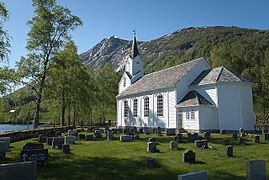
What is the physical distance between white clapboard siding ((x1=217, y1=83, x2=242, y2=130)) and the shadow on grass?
55.6 feet

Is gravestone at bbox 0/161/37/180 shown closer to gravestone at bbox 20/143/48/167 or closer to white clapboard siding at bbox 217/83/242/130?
gravestone at bbox 20/143/48/167

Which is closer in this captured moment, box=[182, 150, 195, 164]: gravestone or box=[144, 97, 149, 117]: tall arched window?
box=[182, 150, 195, 164]: gravestone

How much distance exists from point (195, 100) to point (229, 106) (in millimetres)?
3580

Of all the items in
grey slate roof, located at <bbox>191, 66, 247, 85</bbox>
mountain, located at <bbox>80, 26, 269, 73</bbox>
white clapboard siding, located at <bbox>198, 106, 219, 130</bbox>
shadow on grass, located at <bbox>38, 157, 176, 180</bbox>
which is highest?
mountain, located at <bbox>80, 26, 269, 73</bbox>

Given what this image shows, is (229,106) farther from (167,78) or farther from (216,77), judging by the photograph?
(167,78)

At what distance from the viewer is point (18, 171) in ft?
20.9

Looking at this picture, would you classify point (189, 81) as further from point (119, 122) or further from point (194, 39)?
point (194, 39)

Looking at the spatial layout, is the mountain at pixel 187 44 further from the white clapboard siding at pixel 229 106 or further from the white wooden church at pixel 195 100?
the white clapboard siding at pixel 229 106

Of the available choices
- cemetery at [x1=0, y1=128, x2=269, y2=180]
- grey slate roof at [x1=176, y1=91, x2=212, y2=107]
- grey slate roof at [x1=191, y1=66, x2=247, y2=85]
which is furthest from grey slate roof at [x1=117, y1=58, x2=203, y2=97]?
cemetery at [x1=0, y1=128, x2=269, y2=180]

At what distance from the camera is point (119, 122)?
39.3 metres

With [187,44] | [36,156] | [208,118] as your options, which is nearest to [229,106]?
[208,118]

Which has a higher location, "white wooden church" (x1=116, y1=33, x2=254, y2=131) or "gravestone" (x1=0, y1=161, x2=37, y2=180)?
"white wooden church" (x1=116, y1=33, x2=254, y2=131)

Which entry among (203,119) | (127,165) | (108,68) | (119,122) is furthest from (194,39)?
(127,165)

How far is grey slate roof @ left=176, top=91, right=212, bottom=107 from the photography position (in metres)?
24.9
